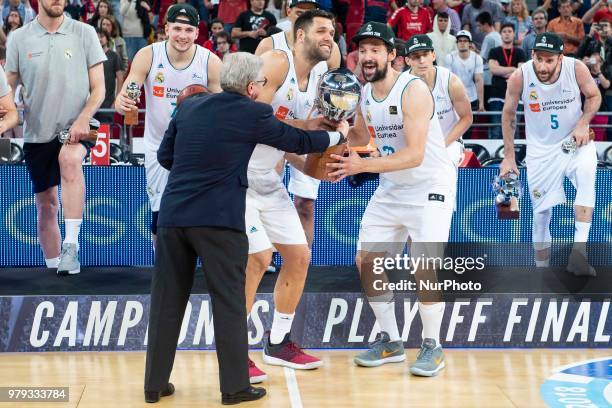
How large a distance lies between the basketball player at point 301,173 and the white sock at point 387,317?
1.22 metres

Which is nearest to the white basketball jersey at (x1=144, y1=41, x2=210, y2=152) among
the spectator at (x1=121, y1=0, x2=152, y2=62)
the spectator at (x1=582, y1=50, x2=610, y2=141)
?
the spectator at (x1=121, y1=0, x2=152, y2=62)

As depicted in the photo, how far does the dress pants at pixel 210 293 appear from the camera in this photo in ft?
18.5

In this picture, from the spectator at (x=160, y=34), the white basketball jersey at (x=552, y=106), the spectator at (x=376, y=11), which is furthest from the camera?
the spectator at (x=376, y=11)

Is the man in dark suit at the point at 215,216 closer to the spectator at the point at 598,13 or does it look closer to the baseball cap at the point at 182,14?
the baseball cap at the point at 182,14

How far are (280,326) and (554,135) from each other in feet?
9.79

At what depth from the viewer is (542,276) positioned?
7816mm

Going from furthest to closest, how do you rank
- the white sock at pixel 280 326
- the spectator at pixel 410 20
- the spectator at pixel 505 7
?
the spectator at pixel 505 7, the spectator at pixel 410 20, the white sock at pixel 280 326

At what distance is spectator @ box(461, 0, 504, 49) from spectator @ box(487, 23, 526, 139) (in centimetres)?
126

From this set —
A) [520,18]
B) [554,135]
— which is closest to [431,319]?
[554,135]

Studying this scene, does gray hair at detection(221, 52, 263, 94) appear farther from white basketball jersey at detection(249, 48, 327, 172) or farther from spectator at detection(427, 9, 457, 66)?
spectator at detection(427, 9, 457, 66)

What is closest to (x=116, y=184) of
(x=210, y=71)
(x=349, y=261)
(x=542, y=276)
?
(x=210, y=71)

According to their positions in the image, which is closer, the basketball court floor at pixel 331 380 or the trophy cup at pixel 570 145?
the basketball court floor at pixel 331 380

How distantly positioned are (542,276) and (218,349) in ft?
10.4

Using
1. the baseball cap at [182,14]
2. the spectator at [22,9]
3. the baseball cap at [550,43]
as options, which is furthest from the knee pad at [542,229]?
the spectator at [22,9]
